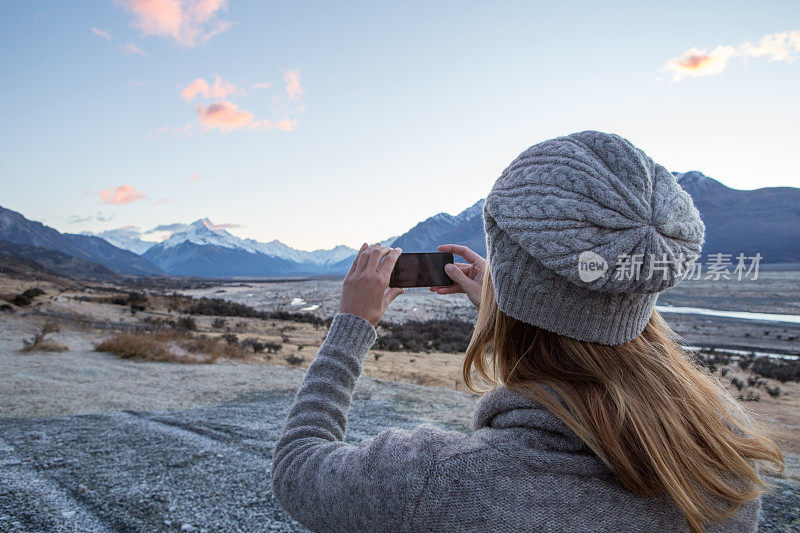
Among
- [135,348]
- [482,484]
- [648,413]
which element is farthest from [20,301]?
[648,413]

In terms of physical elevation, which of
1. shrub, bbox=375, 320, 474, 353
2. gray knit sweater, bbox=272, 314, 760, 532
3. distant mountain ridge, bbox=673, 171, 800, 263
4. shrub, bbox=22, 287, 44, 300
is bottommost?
shrub, bbox=375, 320, 474, 353

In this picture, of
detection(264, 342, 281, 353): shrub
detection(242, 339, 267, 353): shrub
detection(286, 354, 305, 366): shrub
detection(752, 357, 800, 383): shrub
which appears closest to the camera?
detection(286, 354, 305, 366): shrub

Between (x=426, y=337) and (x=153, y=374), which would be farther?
(x=426, y=337)

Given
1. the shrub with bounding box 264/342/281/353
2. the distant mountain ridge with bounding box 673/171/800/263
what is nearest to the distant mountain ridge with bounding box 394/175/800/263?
the distant mountain ridge with bounding box 673/171/800/263

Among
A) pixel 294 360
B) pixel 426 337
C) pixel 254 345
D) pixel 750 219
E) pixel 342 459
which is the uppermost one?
pixel 750 219

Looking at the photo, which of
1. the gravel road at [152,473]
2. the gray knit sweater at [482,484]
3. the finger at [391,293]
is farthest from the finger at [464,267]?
the gravel road at [152,473]

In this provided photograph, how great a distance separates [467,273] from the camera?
5.45 feet

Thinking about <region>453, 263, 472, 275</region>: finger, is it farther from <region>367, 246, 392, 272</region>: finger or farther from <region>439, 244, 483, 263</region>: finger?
<region>367, 246, 392, 272</region>: finger

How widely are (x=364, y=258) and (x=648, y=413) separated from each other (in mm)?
745

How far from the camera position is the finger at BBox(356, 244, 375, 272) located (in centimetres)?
124

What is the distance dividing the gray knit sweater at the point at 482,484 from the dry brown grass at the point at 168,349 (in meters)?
10.8

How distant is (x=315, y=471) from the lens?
938 millimetres

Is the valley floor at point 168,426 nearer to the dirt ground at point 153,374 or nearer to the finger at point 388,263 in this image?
the dirt ground at point 153,374

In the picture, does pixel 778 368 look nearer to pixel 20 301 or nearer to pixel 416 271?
pixel 416 271
